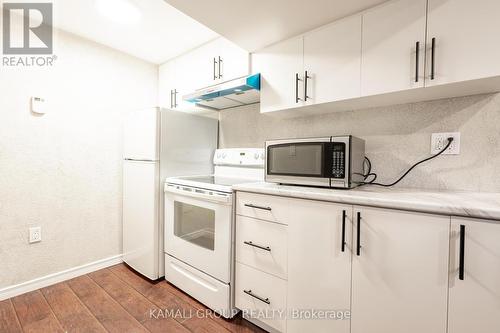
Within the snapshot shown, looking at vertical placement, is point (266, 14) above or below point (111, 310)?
above

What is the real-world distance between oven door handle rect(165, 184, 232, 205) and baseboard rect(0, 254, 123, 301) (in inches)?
44.0

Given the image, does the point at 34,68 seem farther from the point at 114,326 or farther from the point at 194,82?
the point at 114,326

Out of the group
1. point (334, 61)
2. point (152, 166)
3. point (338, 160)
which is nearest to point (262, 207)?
point (338, 160)

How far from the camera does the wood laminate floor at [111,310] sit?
4.80 ft

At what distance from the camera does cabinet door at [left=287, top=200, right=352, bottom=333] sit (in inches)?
44.1

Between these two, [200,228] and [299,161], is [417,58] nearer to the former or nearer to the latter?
Result: [299,161]

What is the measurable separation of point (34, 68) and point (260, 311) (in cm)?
262

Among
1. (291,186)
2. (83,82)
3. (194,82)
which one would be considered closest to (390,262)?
(291,186)

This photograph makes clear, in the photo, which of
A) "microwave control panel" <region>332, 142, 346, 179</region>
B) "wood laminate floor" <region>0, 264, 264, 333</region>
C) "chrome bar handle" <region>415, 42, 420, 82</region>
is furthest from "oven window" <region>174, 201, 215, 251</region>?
"chrome bar handle" <region>415, 42, 420, 82</region>

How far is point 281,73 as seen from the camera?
1.62 m

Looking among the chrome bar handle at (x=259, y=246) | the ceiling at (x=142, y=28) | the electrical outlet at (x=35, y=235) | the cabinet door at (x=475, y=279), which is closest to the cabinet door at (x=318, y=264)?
the chrome bar handle at (x=259, y=246)

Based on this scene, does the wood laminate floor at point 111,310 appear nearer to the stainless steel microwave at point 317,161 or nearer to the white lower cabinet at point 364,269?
the white lower cabinet at point 364,269

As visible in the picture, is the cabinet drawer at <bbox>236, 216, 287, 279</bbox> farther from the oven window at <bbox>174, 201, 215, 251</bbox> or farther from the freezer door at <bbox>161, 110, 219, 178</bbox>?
the freezer door at <bbox>161, 110, 219, 178</bbox>

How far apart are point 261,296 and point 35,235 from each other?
1.96m
